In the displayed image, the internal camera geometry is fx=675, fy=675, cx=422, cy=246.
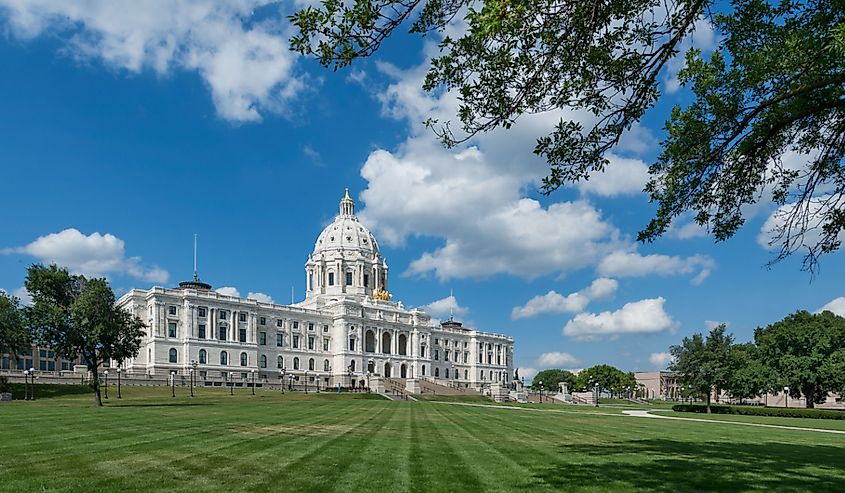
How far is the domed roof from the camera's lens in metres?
148

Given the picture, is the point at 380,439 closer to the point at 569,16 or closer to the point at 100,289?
the point at 569,16

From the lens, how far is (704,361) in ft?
239

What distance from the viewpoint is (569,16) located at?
9977 mm

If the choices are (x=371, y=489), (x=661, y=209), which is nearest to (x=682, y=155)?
(x=661, y=209)

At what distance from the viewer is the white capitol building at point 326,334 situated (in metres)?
107

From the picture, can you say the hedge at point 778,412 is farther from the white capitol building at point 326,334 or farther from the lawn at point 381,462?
the white capitol building at point 326,334

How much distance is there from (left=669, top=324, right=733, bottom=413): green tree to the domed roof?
84922 mm

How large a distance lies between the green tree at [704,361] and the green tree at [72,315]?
56.6 metres

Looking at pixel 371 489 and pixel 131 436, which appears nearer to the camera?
pixel 371 489

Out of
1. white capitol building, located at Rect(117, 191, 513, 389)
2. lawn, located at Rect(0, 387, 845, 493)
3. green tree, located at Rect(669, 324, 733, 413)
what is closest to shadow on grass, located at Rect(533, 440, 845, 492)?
lawn, located at Rect(0, 387, 845, 493)

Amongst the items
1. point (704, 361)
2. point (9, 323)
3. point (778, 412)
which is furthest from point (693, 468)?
point (9, 323)

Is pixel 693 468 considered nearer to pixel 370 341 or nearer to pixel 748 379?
pixel 748 379

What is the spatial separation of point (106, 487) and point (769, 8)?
15.1m

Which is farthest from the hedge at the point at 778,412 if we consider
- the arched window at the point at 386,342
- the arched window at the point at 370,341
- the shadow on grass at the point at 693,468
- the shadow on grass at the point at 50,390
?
the arched window at the point at 386,342
